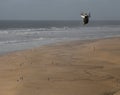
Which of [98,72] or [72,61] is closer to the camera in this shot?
[98,72]

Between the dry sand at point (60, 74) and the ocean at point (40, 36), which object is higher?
the dry sand at point (60, 74)

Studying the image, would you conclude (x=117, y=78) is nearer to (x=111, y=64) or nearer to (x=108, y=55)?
(x=111, y=64)

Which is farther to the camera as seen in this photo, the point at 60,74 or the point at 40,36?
the point at 40,36

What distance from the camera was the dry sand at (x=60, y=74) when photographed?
13000mm

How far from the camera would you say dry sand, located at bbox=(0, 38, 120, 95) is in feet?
42.7

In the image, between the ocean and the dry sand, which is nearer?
the dry sand

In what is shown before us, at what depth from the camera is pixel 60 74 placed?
16016 mm

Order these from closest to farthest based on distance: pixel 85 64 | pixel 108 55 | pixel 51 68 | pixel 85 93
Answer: pixel 85 93, pixel 51 68, pixel 85 64, pixel 108 55

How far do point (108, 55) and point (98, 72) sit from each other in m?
6.25

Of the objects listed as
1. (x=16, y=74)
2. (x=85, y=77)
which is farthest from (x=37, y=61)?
(x=85, y=77)

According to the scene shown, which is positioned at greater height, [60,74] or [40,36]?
[60,74]

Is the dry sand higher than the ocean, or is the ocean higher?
the dry sand

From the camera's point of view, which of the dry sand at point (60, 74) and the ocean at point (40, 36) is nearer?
the dry sand at point (60, 74)

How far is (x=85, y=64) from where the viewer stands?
19078 millimetres
